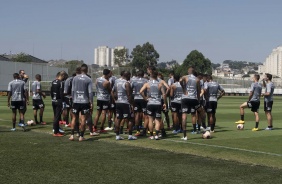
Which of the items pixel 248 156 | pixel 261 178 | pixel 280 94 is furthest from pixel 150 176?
pixel 280 94

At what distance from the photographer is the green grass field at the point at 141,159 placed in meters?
8.43

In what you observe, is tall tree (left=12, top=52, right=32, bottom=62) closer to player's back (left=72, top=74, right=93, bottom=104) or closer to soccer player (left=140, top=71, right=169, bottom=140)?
player's back (left=72, top=74, right=93, bottom=104)

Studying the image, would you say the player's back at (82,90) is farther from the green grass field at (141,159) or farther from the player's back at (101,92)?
the player's back at (101,92)

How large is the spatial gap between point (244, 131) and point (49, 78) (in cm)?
5489

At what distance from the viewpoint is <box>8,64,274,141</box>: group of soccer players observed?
545 inches

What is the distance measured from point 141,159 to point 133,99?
215 inches

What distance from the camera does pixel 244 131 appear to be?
54.5 feet

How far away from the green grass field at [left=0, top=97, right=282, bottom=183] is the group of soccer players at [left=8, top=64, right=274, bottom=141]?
64 centimetres

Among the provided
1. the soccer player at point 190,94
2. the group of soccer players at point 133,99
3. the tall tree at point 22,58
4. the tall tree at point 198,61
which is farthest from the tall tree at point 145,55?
the soccer player at point 190,94

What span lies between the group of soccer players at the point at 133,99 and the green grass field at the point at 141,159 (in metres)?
0.64

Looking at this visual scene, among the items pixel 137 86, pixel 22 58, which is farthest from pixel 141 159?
pixel 22 58

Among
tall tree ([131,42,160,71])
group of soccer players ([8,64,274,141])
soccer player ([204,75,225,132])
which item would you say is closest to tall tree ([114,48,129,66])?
tall tree ([131,42,160,71])

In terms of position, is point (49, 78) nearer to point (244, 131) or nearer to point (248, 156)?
point (244, 131)

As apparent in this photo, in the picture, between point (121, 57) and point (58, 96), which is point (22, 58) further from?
point (58, 96)
